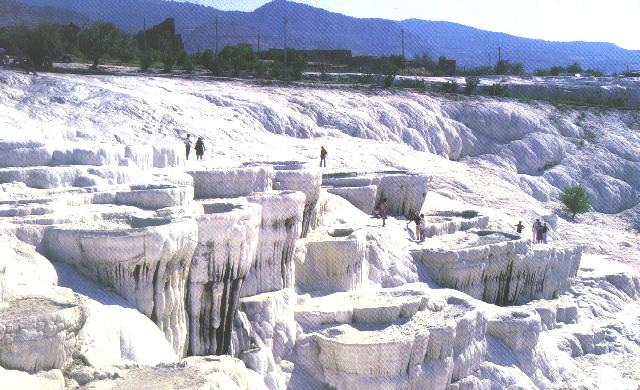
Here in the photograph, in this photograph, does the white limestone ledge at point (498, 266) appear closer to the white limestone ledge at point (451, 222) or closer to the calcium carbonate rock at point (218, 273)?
the white limestone ledge at point (451, 222)

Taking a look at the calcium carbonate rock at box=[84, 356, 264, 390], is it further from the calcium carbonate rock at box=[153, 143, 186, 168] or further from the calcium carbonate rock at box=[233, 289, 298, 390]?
the calcium carbonate rock at box=[153, 143, 186, 168]

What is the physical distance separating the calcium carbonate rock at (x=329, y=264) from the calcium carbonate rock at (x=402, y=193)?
381 cm

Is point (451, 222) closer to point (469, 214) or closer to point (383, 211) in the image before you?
point (469, 214)

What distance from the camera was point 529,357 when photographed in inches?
466

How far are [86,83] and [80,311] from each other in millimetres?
14309

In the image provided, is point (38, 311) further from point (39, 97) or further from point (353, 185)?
point (39, 97)

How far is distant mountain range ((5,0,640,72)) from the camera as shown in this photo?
265 feet

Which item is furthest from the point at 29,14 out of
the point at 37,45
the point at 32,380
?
the point at 32,380

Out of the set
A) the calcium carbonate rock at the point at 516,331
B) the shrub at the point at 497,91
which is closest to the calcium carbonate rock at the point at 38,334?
the calcium carbonate rock at the point at 516,331

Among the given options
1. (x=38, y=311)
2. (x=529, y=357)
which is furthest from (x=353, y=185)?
(x=38, y=311)

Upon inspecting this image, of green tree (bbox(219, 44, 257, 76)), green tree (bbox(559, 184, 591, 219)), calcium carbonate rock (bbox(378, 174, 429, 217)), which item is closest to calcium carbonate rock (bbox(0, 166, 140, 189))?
calcium carbonate rock (bbox(378, 174, 429, 217))

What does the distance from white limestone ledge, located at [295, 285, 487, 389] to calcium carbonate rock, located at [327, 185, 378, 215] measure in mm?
3636

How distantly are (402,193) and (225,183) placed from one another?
5.43 m

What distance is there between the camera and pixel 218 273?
27.7ft
